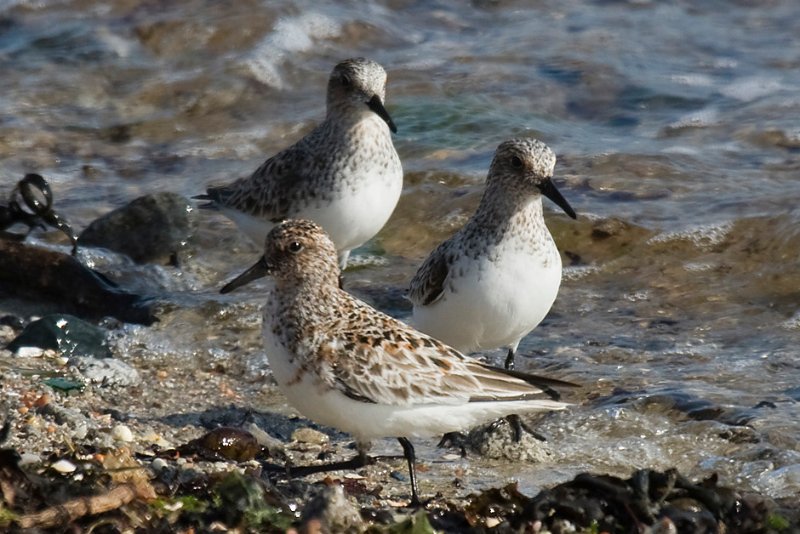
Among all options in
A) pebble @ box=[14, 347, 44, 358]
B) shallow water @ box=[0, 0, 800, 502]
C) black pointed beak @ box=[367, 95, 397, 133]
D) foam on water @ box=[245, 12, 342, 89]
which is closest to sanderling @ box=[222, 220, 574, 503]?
shallow water @ box=[0, 0, 800, 502]

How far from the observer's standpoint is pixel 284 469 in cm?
541

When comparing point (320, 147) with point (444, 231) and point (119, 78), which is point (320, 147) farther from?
point (119, 78)

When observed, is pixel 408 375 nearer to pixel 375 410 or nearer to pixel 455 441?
pixel 375 410

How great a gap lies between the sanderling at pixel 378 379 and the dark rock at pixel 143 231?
408 centimetres

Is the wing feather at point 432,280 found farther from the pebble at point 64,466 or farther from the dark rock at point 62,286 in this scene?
the pebble at point 64,466

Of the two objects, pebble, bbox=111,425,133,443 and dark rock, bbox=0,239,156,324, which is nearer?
pebble, bbox=111,425,133,443

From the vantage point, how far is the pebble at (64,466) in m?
4.68

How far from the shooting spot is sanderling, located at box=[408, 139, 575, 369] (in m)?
6.29

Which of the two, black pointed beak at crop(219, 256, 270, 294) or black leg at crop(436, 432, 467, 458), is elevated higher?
black pointed beak at crop(219, 256, 270, 294)

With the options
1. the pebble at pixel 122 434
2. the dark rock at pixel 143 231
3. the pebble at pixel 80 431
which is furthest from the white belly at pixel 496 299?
the dark rock at pixel 143 231

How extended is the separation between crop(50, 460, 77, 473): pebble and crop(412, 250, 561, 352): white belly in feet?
7.20

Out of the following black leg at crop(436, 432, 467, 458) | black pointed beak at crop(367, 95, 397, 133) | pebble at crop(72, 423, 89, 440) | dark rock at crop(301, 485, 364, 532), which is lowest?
black leg at crop(436, 432, 467, 458)

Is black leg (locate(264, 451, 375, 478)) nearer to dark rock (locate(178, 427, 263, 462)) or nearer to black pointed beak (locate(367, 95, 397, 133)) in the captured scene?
dark rock (locate(178, 427, 263, 462))

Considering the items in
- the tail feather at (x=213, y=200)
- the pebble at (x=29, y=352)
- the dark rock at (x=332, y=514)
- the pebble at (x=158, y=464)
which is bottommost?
the pebble at (x=29, y=352)
